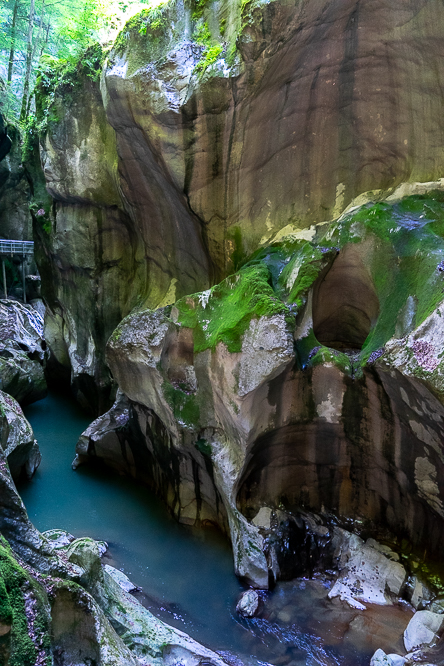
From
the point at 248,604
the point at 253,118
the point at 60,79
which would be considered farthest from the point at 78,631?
the point at 60,79

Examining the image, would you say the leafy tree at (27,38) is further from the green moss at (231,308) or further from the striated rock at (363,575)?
the striated rock at (363,575)

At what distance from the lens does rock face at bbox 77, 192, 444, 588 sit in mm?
6184

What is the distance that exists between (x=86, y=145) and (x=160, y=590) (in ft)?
28.6

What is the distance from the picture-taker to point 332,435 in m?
6.98

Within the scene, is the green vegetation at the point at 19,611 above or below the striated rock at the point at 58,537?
above

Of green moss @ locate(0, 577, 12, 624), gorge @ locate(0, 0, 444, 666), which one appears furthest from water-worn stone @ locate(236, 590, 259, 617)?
green moss @ locate(0, 577, 12, 624)

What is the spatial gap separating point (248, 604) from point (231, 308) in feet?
12.1

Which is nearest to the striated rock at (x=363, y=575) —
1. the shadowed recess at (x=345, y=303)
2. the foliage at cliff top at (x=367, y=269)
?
the foliage at cliff top at (x=367, y=269)

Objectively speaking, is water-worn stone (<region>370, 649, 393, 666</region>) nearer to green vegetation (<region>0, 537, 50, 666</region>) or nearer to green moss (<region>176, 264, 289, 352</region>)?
green vegetation (<region>0, 537, 50, 666</region>)

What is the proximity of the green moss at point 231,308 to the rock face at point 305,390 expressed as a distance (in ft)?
0.07

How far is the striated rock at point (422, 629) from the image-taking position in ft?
17.3

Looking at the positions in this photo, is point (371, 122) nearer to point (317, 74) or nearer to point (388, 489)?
point (317, 74)

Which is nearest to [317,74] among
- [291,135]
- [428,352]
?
[291,135]

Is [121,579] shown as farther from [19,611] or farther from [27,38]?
[27,38]
